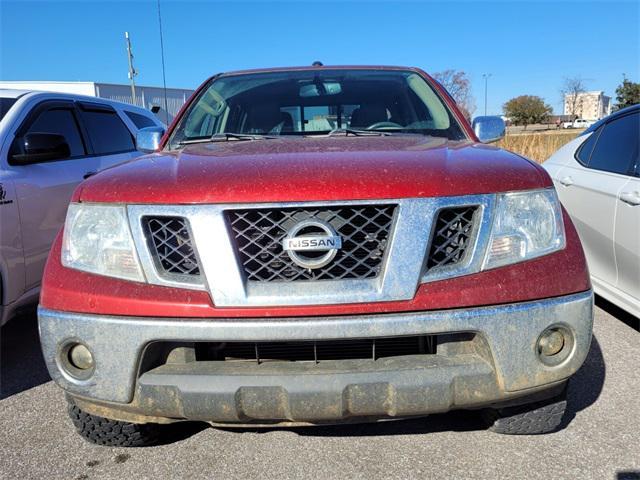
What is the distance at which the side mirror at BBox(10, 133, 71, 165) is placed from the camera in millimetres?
3656

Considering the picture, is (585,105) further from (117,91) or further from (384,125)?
(384,125)

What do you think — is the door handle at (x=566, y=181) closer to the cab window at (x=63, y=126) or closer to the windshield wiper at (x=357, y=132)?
the windshield wiper at (x=357, y=132)

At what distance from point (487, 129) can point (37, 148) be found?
9.64 feet

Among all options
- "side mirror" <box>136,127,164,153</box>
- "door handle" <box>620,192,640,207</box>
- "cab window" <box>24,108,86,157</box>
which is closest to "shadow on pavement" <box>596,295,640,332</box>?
"door handle" <box>620,192,640,207</box>

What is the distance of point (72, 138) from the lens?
4.76 meters

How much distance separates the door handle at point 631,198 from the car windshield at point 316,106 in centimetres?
126

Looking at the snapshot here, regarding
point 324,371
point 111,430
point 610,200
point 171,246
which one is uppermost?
point 171,246

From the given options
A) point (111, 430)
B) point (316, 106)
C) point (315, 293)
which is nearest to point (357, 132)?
point (316, 106)

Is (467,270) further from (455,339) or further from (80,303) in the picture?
(80,303)

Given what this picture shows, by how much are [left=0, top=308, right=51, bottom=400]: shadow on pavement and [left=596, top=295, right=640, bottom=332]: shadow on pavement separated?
393cm

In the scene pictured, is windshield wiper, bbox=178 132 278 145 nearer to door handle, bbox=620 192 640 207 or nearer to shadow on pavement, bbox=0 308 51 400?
shadow on pavement, bbox=0 308 51 400

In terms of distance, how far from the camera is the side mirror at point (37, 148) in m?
3.66

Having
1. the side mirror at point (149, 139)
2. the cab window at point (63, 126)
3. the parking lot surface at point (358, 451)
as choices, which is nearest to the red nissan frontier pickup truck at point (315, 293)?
the parking lot surface at point (358, 451)

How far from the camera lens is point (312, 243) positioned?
1.81m
